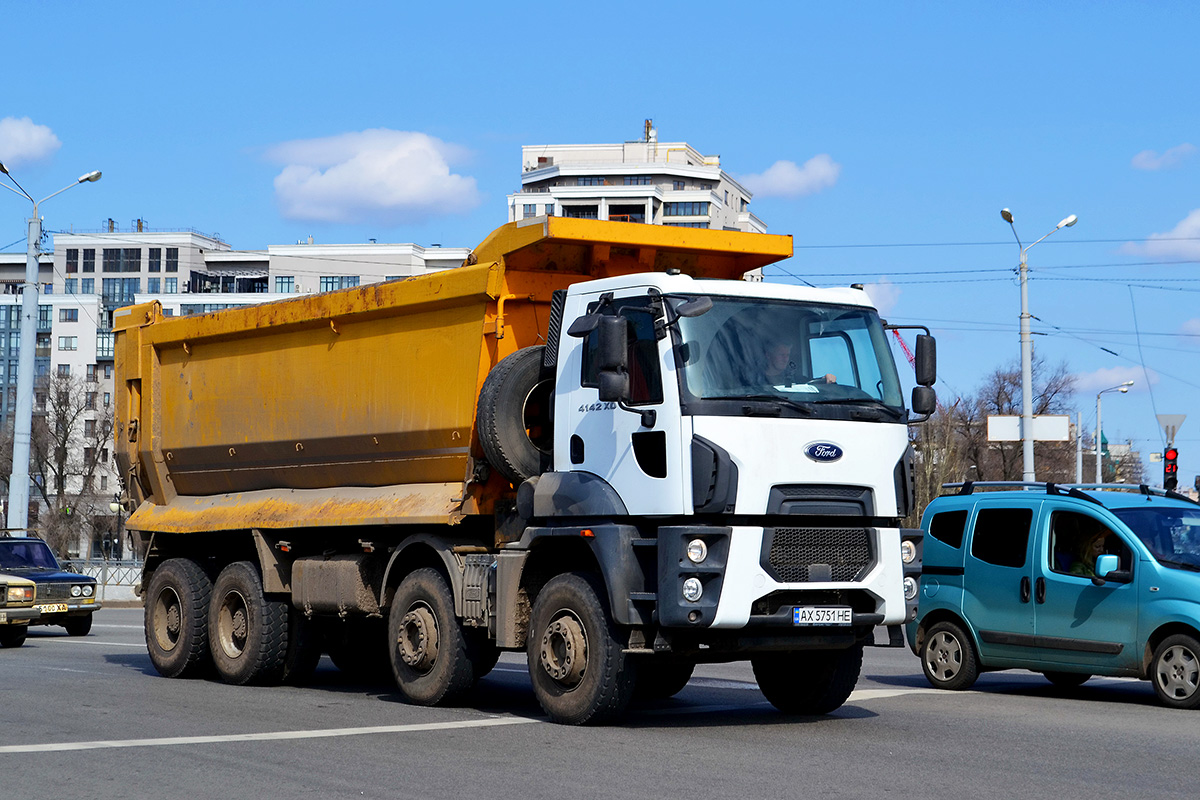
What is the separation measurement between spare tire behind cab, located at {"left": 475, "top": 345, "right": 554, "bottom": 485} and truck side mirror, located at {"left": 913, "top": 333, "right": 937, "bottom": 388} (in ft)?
9.06

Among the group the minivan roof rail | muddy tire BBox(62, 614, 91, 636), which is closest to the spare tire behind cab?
the minivan roof rail

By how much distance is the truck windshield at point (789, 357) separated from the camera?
404 inches

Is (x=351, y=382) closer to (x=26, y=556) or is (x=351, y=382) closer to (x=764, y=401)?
(x=764, y=401)

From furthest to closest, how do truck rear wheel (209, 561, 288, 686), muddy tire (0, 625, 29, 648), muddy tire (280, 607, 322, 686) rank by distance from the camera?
muddy tire (0, 625, 29, 648) < muddy tire (280, 607, 322, 686) < truck rear wheel (209, 561, 288, 686)

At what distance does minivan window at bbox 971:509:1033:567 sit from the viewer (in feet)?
46.0

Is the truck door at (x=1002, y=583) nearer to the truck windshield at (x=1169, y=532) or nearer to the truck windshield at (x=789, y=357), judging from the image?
A: the truck windshield at (x=1169, y=532)

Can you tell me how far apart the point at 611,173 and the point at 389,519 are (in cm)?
13350

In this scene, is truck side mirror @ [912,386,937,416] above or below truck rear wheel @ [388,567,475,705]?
above

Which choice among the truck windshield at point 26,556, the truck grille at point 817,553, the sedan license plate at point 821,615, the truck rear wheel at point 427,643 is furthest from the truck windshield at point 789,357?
the truck windshield at point 26,556

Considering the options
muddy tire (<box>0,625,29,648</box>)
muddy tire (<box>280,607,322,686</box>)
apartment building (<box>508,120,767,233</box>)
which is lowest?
muddy tire (<box>0,625,29,648</box>)

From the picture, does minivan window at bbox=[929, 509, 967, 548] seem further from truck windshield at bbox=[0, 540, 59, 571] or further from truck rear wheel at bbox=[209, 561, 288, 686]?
truck windshield at bbox=[0, 540, 59, 571]

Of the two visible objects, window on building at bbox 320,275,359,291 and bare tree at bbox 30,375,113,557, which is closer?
bare tree at bbox 30,375,113,557

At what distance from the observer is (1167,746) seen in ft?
33.3

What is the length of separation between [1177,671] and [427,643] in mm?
6156
